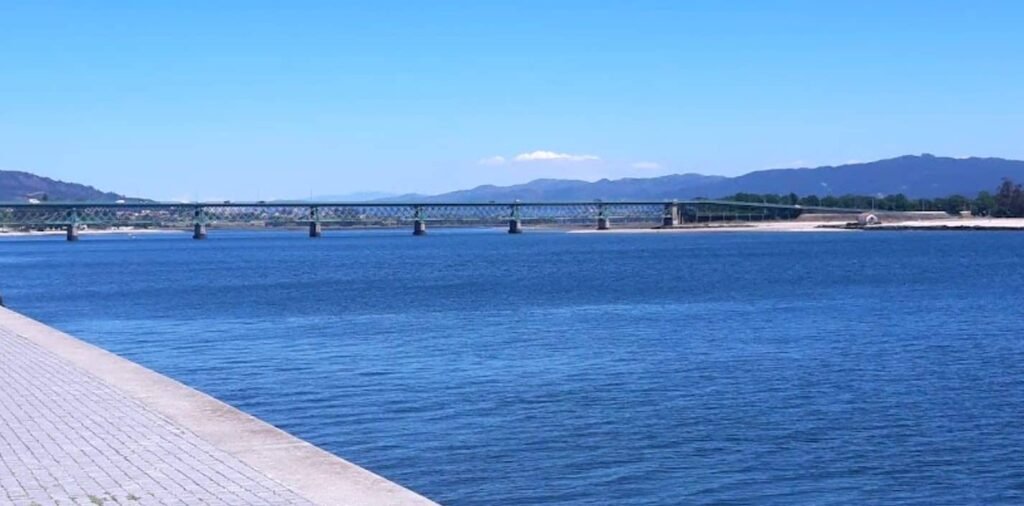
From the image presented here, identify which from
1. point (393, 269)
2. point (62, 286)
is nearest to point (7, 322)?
point (62, 286)

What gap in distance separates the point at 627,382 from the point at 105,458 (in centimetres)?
1289

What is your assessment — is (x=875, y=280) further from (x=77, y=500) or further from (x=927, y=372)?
(x=77, y=500)

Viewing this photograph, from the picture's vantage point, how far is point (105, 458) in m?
14.3

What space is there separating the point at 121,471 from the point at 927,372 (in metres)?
17.6

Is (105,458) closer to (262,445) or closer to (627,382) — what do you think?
(262,445)

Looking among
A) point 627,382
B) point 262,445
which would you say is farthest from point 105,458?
point 627,382

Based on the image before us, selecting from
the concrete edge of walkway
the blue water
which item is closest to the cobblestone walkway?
the concrete edge of walkway

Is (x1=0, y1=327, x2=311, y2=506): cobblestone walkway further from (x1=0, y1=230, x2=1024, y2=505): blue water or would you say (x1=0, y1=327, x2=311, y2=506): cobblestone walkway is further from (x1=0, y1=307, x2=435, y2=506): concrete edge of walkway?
(x1=0, y1=230, x2=1024, y2=505): blue water

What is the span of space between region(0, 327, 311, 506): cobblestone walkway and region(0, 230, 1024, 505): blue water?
299 cm

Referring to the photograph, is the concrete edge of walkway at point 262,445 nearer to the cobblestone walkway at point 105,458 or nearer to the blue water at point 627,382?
the cobblestone walkway at point 105,458

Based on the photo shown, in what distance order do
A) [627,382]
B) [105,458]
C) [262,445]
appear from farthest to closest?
1. [627,382]
2. [262,445]
3. [105,458]

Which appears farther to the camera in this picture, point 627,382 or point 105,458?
point 627,382

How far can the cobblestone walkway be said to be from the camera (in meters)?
12.4

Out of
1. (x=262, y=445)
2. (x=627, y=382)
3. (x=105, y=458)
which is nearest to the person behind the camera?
(x=105, y=458)
